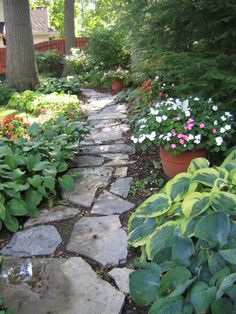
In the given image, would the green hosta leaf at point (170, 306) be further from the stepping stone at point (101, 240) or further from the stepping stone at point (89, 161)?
the stepping stone at point (89, 161)

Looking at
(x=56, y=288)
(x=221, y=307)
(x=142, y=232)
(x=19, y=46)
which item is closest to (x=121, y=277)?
(x=56, y=288)

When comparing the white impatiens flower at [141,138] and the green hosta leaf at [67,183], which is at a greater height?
the white impatiens flower at [141,138]

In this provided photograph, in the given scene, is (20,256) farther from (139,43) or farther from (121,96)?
(121,96)

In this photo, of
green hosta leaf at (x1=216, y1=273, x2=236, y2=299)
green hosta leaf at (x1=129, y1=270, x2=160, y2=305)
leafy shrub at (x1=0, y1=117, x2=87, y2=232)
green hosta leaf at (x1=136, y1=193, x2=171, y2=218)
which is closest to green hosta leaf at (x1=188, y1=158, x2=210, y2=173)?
green hosta leaf at (x1=136, y1=193, x2=171, y2=218)

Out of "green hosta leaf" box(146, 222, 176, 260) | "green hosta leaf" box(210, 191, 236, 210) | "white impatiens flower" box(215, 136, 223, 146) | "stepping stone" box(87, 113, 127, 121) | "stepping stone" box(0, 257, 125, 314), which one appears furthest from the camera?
"stepping stone" box(87, 113, 127, 121)

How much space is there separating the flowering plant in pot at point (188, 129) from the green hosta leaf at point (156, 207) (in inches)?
54.8

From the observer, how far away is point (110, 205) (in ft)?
10.9

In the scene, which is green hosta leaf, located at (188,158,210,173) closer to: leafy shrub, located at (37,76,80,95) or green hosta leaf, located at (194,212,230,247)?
green hosta leaf, located at (194,212,230,247)

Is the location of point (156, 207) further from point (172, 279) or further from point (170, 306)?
point (170, 306)

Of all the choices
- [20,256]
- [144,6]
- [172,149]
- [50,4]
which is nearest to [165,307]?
[20,256]

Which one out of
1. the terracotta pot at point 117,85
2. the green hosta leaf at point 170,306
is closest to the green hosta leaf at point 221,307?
the green hosta leaf at point 170,306

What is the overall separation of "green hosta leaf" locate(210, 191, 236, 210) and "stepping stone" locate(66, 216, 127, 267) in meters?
1.02

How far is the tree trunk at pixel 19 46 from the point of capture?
845cm

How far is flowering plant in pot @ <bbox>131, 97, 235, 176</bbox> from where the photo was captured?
3.40 meters
